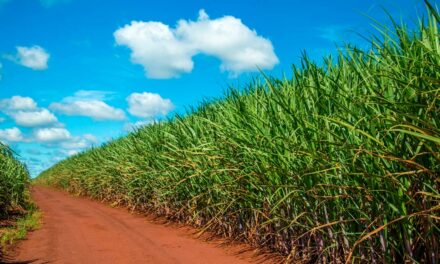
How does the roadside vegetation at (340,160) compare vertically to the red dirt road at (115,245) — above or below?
above

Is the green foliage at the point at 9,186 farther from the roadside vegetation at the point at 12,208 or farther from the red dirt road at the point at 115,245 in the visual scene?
the red dirt road at the point at 115,245

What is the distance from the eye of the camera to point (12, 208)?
8.41 metres

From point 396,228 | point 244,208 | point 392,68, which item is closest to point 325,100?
point 392,68

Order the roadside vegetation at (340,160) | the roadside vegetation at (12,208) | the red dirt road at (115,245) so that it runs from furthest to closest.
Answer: the roadside vegetation at (12,208), the red dirt road at (115,245), the roadside vegetation at (340,160)

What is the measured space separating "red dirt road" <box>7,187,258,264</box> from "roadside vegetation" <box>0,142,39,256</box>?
0.20 metres

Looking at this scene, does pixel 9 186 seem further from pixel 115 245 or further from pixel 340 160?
pixel 340 160

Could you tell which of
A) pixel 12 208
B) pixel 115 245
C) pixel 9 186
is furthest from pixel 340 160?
pixel 12 208

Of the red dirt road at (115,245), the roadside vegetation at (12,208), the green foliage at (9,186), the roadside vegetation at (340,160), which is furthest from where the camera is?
the green foliage at (9,186)

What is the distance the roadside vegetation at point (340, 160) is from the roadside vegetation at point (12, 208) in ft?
7.71

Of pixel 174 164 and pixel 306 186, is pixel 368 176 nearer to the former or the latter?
pixel 306 186

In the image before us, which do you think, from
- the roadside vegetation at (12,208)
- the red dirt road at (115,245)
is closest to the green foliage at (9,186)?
the roadside vegetation at (12,208)

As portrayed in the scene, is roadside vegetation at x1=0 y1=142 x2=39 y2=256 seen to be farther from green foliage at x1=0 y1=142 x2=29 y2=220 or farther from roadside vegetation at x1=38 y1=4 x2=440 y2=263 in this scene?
roadside vegetation at x1=38 y1=4 x2=440 y2=263

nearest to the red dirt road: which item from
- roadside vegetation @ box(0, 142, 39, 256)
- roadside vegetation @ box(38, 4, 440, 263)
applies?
roadside vegetation @ box(0, 142, 39, 256)

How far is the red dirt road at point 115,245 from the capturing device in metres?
4.50
